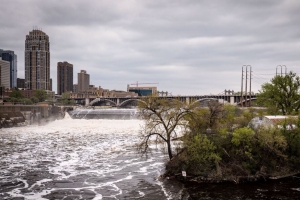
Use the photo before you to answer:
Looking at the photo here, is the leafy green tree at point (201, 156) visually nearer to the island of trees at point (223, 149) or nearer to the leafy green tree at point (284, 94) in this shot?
the island of trees at point (223, 149)

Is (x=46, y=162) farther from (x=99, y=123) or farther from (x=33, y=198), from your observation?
(x=99, y=123)

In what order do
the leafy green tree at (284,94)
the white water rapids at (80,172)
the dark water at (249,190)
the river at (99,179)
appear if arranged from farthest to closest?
the leafy green tree at (284,94) < the white water rapids at (80,172) < the river at (99,179) < the dark water at (249,190)

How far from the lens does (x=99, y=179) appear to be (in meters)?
28.8

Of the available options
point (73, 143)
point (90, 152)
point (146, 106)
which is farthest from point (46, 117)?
point (146, 106)

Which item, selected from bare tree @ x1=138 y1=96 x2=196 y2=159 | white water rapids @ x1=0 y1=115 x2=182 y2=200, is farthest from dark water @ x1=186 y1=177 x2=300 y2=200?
bare tree @ x1=138 y1=96 x2=196 y2=159

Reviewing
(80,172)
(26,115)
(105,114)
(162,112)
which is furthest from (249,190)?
(105,114)

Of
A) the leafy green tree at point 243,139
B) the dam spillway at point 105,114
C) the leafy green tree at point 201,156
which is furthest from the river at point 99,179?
the dam spillway at point 105,114

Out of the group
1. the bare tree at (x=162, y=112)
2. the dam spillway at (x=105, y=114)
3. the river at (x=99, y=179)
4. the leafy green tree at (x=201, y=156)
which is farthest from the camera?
the dam spillway at (x=105, y=114)

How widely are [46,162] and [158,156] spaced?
43.4 ft

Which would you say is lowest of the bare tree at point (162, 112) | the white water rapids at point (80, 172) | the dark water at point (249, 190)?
the white water rapids at point (80, 172)

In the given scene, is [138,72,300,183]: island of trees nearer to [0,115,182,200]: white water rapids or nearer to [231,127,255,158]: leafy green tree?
[231,127,255,158]: leafy green tree

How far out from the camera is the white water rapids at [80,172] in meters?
24.6

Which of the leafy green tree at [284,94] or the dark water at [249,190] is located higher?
the leafy green tree at [284,94]

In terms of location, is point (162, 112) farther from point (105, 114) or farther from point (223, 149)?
point (105, 114)
